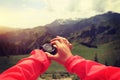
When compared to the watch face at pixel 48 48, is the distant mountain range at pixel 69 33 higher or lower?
→ lower

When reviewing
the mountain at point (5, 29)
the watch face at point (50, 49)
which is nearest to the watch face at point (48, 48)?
the watch face at point (50, 49)

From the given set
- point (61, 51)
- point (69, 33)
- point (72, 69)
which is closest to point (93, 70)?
point (72, 69)

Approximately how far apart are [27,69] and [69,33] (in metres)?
2.79

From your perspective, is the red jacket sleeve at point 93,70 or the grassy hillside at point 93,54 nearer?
the red jacket sleeve at point 93,70

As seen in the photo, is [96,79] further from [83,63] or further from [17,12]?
[17,12]

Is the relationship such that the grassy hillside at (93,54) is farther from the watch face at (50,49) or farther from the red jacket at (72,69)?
the red jacket at (72,69)

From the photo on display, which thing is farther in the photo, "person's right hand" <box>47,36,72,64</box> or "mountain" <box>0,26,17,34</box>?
"mountain" <box>0,26,17,34</box>

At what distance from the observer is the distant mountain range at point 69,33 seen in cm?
339

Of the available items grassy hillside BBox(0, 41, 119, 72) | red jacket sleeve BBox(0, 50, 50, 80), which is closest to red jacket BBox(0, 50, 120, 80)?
red jacket sleeve BBox(0, 50, 50, 80)

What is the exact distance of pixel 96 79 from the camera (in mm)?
648

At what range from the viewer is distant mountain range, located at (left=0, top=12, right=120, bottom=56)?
339 cm

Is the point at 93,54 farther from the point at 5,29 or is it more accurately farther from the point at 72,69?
the point at 72,69

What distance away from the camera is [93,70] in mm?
672

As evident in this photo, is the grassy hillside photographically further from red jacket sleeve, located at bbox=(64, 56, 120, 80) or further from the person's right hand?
red jacket sleeve, located at bbox=(64, 56, 120, 80)
